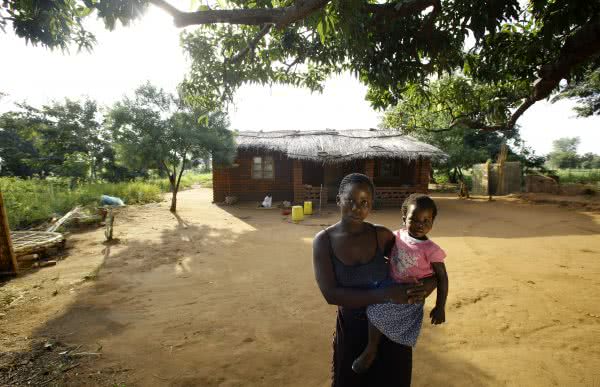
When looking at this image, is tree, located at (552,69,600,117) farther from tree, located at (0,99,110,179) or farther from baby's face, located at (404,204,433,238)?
tree, located at (0,99,110,179)

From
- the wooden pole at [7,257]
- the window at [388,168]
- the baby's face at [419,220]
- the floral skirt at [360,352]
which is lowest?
the wooden pole at [7,257]

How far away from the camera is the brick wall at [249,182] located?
49.9 feet

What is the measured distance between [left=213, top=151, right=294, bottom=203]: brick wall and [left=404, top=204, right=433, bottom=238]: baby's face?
13.9 m

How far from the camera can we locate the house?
1333 cm

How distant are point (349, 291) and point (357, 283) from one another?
0.11 meters

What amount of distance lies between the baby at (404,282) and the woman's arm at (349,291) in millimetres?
94

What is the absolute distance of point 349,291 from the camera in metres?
1.28

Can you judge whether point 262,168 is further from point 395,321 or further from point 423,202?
point 395,321

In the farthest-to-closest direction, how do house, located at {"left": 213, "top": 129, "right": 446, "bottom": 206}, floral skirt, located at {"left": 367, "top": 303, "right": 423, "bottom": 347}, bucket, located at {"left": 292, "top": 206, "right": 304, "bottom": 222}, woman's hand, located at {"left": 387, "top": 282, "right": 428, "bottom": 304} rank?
house, located at {"left": 213, "top": 129, "right": 446, "bottom": 206}, bucket, located at {"left": 292, "top": 206, "right": 304, "bottom": 222}, floral skirt, located at {"left": 367, "top": 303, "right": 423, "bottom": 347}, woman's hand, located at {"left": 387, "top": 282, "right": 428, "bottom": 304}

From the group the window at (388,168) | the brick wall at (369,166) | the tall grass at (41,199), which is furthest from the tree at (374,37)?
the window at (388,168)

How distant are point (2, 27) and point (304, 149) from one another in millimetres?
10969

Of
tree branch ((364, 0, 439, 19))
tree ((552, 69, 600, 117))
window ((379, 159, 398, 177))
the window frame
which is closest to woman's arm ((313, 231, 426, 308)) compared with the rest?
tree branch ((364, 0, 439, 19))

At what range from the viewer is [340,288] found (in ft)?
4.26

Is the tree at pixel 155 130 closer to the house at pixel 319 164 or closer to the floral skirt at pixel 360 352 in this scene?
the house at pixel 319 164
